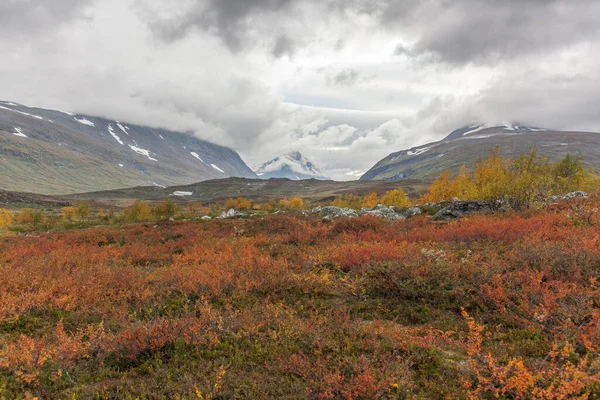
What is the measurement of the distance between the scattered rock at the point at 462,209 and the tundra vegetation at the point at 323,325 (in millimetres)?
11009

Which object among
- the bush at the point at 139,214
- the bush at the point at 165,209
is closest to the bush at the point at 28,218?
the bush at the point at 139,214

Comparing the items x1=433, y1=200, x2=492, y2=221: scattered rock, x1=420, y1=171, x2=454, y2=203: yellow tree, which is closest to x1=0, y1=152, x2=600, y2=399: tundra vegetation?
x1=433, y1=200, x2=492, y2=221: scattered rock

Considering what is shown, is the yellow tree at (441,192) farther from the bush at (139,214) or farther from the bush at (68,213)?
the bush at (68,213)

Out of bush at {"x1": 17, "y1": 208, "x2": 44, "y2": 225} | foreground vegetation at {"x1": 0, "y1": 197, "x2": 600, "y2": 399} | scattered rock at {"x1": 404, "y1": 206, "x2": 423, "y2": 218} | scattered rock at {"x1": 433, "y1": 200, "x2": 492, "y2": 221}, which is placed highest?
scattered rock at {"x1": 433, "y1": 200, "x2": 492, "y2": 221}

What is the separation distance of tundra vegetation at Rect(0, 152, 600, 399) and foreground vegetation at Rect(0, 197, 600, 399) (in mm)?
Answer: 42

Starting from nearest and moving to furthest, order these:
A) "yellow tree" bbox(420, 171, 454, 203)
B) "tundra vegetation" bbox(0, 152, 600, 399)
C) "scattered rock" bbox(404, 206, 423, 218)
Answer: "tundra vegetation" bbox(0, 152, 600, 399) < "scattered rock" bbox(404, 206, 423, 218) < "yellow tree" bbox(420, 171, 454, 203)

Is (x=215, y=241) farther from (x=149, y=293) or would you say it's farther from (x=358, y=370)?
(x=358, y=370)

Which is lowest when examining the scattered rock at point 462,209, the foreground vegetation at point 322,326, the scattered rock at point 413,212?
the foreground vegetation at point 322,326

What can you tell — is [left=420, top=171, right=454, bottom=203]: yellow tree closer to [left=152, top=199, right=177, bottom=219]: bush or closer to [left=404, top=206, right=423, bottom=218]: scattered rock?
[left=404, top=206, right=423, bottom=218]: scattered rock

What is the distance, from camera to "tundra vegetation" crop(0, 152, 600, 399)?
5.78m

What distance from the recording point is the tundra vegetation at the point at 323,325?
5.78m

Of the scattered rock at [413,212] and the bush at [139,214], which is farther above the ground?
the scattered rock at [413,212]

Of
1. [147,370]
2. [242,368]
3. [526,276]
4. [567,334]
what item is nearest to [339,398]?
[242,368]

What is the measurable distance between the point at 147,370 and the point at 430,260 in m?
9.76
